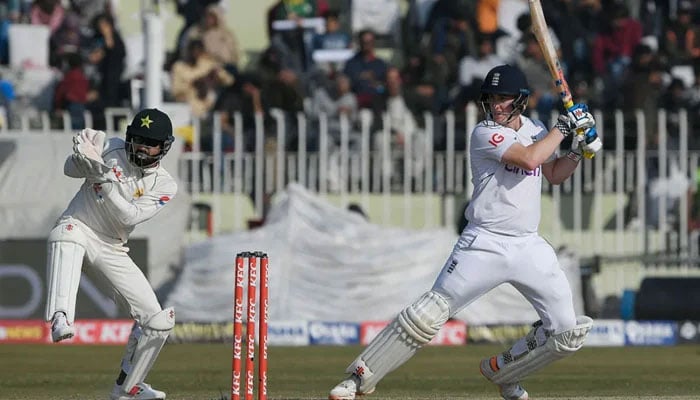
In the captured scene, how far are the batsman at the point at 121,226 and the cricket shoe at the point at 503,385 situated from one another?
168cm

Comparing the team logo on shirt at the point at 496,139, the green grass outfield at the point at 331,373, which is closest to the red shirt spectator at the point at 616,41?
the green grass outfield at the point at 331,373

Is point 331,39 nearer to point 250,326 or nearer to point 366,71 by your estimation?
point 366,71

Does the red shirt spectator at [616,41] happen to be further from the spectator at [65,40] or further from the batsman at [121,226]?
the batsman at [121,226]

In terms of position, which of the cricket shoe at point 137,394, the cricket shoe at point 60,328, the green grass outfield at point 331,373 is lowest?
the green grass outfield at point 331,373

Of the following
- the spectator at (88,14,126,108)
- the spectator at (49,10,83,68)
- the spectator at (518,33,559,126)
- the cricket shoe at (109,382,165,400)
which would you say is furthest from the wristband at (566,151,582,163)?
→ the spectator at (49,10,83,68)

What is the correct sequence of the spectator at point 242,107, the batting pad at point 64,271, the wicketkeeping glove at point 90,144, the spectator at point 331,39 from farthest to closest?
the spectator at point 331,39
the spectator at point 242,107
the batting pad at point 64,271
the wicketkeeping glove at point 90,144

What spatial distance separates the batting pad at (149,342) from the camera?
8508 millimetres

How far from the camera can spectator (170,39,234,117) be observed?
17.1 metres

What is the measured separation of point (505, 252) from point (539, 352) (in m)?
0.60

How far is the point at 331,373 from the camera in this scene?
11.1 metres

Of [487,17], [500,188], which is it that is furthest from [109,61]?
[500,188]

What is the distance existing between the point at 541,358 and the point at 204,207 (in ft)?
26.4

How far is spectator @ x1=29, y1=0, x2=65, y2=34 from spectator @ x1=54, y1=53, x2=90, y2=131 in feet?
4.00

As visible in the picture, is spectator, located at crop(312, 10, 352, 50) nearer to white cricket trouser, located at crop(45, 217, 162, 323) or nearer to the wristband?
white cricket trouser, located at crop(45, 217, 162, 323)
